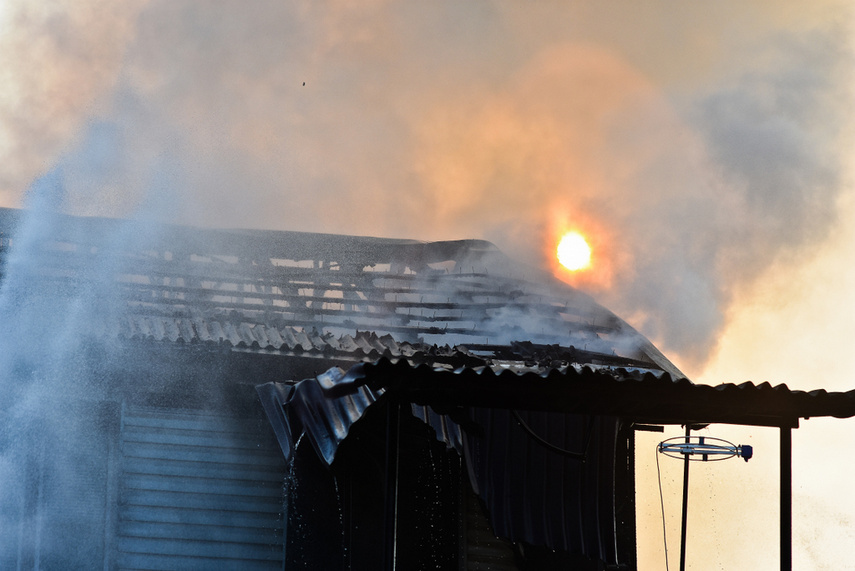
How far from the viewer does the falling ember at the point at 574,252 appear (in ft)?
46.4

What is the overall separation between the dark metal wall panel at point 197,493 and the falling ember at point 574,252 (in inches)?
236

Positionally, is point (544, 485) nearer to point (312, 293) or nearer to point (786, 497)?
point (786, 497)

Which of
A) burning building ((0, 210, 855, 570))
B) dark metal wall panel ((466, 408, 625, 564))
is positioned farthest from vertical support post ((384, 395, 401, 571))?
dark metal wall panel ((466, 408, 625, 564))

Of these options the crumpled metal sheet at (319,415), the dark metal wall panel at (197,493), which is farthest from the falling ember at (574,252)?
the dark metal wall panel at (197,493)

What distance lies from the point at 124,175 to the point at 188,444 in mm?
5341

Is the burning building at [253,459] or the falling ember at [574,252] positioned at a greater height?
the falling ember at [574,252]

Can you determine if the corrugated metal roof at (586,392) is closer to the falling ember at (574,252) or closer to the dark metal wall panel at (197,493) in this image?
the dark metal wall panel at (197,493)

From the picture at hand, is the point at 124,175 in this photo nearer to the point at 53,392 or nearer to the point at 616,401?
the point at 53,392

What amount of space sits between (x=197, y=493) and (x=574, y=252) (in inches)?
276

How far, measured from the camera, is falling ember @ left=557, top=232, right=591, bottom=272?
46.4 ft

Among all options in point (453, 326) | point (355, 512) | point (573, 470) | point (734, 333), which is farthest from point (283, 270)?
point (734, 333)

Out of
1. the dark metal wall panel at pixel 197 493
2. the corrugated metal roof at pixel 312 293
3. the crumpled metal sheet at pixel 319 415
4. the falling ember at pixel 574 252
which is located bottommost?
the dark metal wall panel at pixel 197 493

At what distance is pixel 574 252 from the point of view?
14383mm

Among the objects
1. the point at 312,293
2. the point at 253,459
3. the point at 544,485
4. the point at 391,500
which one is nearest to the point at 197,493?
the point at 253,459
